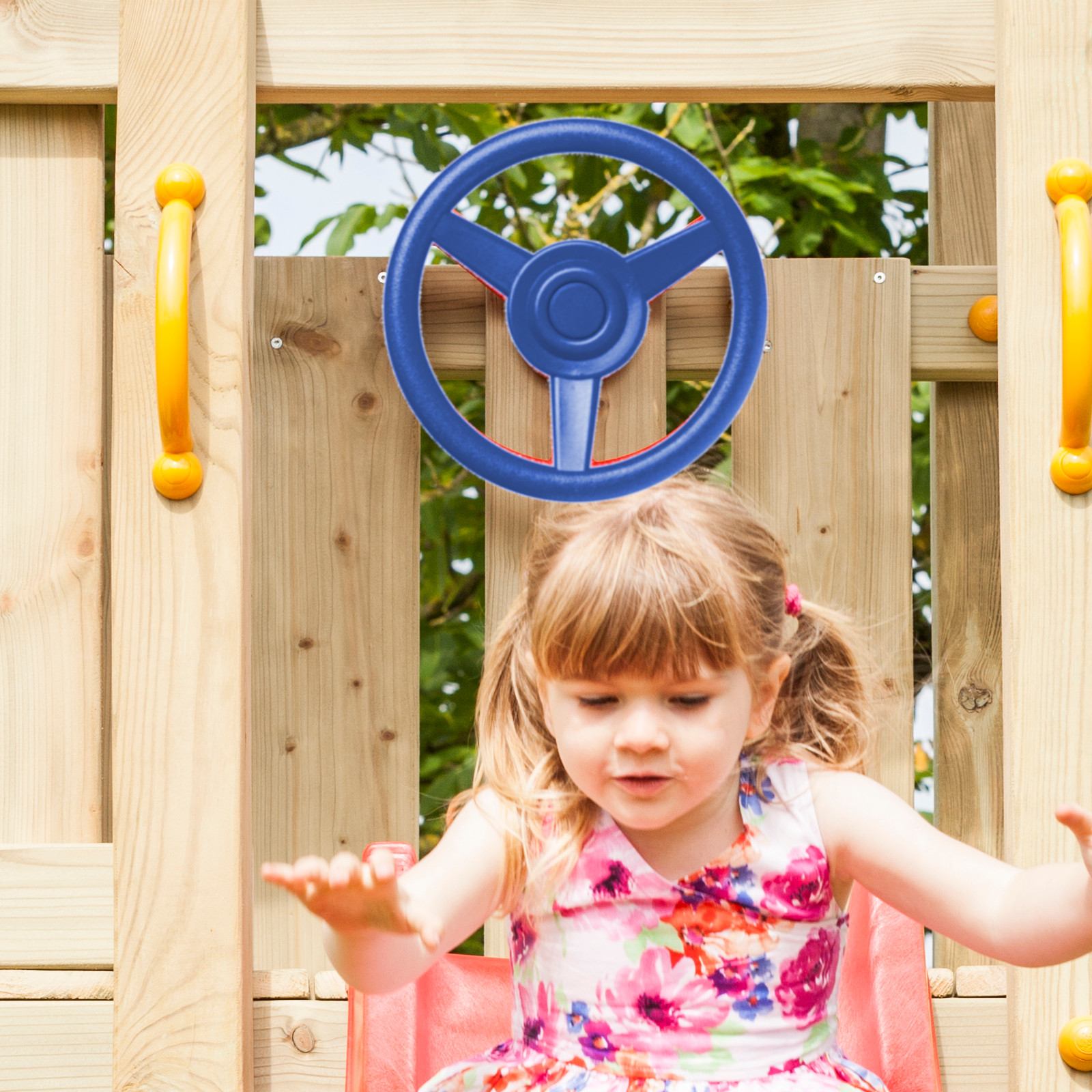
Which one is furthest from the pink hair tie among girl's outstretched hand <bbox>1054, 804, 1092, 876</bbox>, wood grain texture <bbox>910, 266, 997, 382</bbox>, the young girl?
wood grain texture <bbox>910, 266, 997, 382</bbox>

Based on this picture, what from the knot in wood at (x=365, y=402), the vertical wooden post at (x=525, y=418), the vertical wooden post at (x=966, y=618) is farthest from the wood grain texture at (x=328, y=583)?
the vertical wooden post at (x=966, y=618)

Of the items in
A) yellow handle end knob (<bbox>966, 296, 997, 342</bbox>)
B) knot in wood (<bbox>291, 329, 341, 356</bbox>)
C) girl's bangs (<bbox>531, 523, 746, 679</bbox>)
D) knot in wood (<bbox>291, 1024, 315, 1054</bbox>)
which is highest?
yellow handle end knob (<bbox>966, 296, 997, 342</bbox>)

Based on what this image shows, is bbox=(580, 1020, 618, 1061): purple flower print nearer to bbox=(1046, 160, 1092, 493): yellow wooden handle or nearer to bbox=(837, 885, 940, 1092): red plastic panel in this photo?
bbox=(837, 885, 940, 1092): red plastic panel

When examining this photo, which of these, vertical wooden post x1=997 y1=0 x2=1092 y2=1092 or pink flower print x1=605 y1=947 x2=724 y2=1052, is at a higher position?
vertical wooden post x1=997 y1=0 x2=1092 y2=1092

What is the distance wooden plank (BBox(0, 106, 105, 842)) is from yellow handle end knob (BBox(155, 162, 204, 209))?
0.23 meters

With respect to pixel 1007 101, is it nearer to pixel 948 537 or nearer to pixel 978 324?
pixel 978 324

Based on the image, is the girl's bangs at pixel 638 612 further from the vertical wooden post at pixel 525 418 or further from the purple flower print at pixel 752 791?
the vertical wooden post at pixel 525 418

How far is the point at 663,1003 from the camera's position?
3.79 ft

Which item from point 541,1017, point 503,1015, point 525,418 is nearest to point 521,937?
point 541,1017

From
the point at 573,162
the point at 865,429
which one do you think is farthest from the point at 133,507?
the point at 573,162

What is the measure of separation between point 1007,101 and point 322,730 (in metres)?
1.00

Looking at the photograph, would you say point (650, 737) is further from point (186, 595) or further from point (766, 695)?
point (186, 595)

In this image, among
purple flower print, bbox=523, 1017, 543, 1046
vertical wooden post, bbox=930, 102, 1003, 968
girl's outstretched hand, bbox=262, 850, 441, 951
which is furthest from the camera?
vertical wooden post, bbox=930, 102, 1003, 968

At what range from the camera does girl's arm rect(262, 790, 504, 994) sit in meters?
0.89
